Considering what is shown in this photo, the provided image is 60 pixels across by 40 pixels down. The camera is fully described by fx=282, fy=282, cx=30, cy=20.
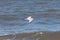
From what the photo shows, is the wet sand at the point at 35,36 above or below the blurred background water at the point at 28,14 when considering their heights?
above

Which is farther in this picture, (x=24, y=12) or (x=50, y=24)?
(x=24, y=12)

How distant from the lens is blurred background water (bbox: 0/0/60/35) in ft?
25.5

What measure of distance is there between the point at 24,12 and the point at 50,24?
245 cm

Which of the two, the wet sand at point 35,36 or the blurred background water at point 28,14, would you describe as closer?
the wet sand at point 35,36

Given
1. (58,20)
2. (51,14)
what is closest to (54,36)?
(58,20)

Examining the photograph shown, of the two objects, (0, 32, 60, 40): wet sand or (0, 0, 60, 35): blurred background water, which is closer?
(0, 32, 60, 40): wet sand

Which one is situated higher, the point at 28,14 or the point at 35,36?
the point at 35,36

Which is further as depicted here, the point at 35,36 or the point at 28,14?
the point at 28,14

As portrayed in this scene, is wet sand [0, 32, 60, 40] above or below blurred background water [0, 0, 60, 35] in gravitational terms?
above

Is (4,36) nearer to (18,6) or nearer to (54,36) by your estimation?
(54,36)

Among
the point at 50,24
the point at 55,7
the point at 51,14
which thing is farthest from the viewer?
the point at 55,7

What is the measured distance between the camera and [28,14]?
33.7 ft

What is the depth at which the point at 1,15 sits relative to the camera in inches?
396

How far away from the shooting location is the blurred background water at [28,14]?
777 centimetres
